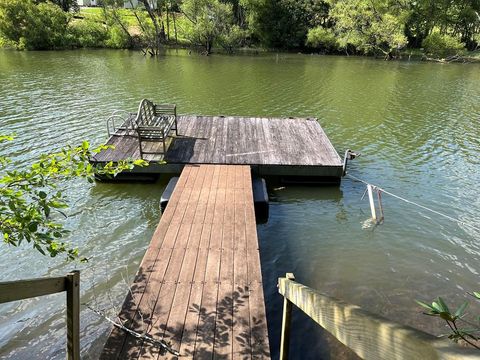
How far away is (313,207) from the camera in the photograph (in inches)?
393

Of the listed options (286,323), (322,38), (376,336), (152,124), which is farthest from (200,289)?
(322,38)


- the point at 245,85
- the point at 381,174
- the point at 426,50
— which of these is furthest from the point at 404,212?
the point at 426,50

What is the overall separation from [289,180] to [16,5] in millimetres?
39573

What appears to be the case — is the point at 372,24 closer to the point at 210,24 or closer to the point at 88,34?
the point at 210,24

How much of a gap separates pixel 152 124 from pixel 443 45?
38.8m

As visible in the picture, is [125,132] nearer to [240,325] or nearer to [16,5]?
[240,325]

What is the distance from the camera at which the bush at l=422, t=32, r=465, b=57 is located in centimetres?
3872

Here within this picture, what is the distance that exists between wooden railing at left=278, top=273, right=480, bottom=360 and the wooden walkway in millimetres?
2678

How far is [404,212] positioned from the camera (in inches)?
384

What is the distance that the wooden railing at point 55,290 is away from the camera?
8.54 ft

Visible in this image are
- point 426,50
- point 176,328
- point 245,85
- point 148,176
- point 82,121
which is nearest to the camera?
point 176,328

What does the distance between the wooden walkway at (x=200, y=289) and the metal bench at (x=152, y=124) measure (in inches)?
103

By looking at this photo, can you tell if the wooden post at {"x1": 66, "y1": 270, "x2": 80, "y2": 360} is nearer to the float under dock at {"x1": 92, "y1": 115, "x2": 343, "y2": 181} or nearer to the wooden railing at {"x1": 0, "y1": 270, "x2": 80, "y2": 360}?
the wooden railing at {"x1": 0, "y1": 270, "x2": 80, "y2": 360}

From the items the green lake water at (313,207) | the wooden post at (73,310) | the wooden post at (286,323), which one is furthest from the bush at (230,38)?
the wooden post at (73,310)
